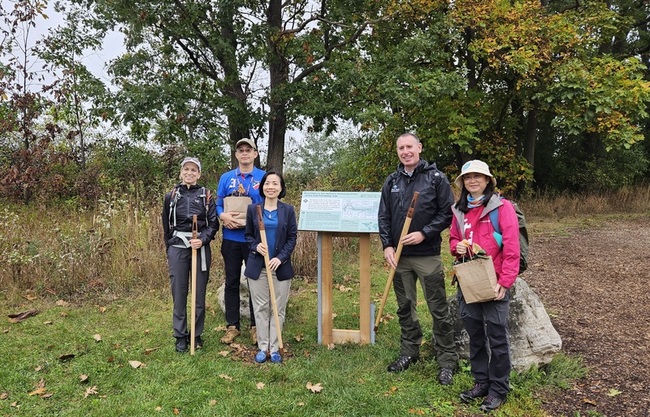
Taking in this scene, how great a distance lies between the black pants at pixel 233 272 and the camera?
15.2 feet

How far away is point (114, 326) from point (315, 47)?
26.8 feet

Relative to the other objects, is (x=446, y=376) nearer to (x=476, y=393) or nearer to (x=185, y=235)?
(x=476, y=393)

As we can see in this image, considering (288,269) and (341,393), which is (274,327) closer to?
(288,269)

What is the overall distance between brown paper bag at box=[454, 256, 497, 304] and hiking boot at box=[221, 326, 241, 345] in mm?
2605

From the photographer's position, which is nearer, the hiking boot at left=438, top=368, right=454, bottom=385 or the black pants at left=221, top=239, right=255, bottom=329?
the hiking boot at left=438, top=368, right=454, bottom=385

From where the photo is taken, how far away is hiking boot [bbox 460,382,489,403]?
3.56 metres

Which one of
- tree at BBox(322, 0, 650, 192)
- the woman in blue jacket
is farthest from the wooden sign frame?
tree at BBox(322, 0, 650, 192)

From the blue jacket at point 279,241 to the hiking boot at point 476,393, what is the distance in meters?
1.83

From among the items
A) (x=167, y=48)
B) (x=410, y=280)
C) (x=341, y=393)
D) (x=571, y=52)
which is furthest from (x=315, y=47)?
(x=341, y=393)

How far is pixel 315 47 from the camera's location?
11078mm

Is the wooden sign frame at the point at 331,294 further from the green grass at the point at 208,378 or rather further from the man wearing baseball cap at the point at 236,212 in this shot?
the man wearing baseball cap at the point at 236,212

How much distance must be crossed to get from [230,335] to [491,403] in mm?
2668

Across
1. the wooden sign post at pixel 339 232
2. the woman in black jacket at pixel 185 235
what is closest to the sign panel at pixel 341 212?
the wooden sign post at pixel 339 232

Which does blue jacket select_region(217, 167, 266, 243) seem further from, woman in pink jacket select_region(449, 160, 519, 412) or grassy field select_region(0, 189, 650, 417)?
woman in pink jacket select_region(449, 160, 519, 412)
